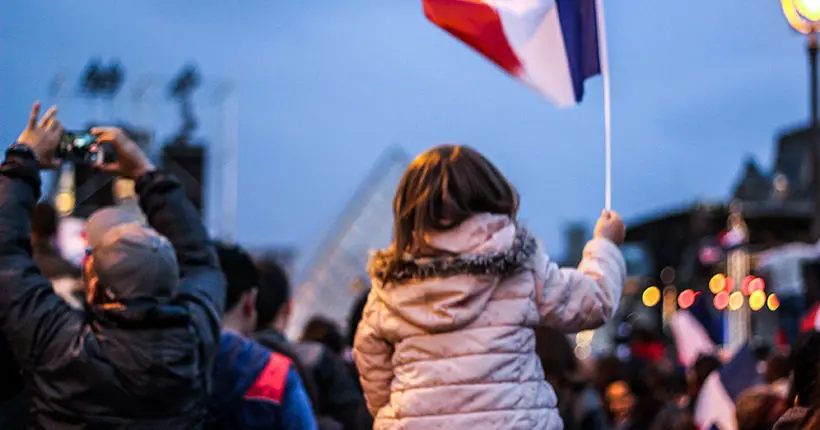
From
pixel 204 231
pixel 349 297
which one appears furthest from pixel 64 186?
pixel 204 231

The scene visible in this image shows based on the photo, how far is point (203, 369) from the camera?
13.2 ft

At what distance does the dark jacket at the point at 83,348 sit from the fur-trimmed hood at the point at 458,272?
68 centimetres

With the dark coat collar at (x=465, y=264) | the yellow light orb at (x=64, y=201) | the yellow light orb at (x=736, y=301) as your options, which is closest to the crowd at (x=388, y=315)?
the dark coat collar at (x=465, y=264)

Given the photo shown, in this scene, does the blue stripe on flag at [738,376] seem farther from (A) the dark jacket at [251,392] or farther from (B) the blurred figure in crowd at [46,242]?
(B) the blurred figure in crowd at [46,242]

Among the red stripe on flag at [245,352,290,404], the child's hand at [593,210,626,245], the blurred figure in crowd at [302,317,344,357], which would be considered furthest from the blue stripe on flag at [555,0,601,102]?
the blurred figure in crowd at [302,317,344,357]

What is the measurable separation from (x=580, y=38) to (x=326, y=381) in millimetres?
2279

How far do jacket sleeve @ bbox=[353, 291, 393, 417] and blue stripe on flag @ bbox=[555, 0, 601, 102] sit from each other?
51.8 inches

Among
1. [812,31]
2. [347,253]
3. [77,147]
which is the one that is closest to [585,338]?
[347,253]

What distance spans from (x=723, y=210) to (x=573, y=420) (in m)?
25.4

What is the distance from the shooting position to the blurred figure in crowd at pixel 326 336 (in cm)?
756

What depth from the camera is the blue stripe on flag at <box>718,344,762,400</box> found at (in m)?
7.09

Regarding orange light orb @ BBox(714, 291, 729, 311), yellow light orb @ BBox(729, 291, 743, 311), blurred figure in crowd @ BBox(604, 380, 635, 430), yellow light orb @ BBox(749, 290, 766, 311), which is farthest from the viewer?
orange light orb @ BBox(714, 291, 729, 311)

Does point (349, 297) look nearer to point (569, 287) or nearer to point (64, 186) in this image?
point (569, 287)

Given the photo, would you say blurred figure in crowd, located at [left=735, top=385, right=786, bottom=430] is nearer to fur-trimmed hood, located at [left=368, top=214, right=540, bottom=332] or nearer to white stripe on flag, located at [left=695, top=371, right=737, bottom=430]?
white stripe on flag, located at [left=695, top=371, right=737, bottom=430]
